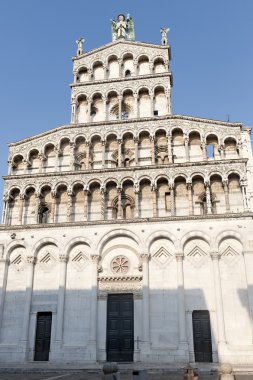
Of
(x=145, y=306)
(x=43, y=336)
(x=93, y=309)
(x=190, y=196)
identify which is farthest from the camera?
(x=190, y=196)

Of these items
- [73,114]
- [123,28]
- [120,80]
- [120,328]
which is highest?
[123,28]

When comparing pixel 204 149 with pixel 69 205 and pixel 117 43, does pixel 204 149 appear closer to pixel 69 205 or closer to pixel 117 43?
pixel 69 205

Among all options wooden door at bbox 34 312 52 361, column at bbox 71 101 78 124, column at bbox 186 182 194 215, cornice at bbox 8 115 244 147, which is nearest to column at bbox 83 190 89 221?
cornice at bbox 8 115 244 147

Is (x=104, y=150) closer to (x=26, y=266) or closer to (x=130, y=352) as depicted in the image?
(x=26, y=266)

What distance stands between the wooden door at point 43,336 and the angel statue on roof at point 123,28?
79.2 feet

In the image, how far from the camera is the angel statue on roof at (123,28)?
3562cm

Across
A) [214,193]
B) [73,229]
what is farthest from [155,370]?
[214,193]

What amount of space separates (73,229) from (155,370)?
9.97 meters

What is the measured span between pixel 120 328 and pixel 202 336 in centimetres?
484

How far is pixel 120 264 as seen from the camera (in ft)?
83.6

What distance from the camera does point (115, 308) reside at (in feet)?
80.6

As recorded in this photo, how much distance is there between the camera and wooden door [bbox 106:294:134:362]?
23484 mm

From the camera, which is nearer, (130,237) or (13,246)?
(130,237)

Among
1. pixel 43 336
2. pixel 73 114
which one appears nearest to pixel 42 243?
pixel 43 336
